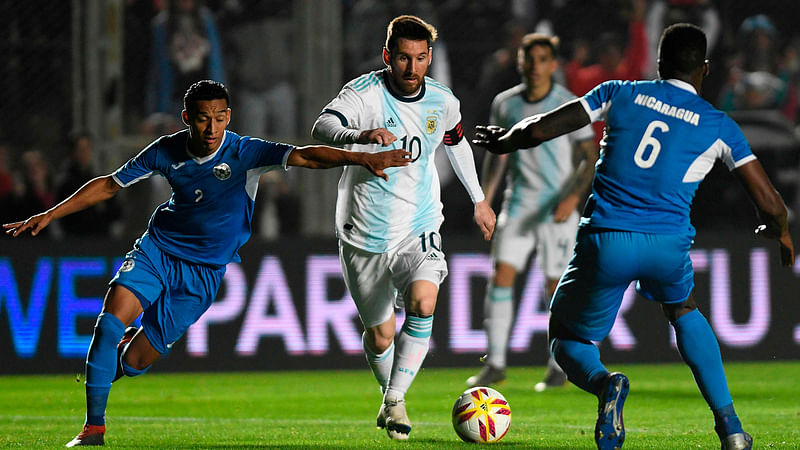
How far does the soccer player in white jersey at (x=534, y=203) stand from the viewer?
1001cm

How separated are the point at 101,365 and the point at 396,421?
1502 millimetres

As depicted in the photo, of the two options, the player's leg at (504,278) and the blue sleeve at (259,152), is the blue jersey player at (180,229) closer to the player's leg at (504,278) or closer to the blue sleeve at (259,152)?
the blue sleeve at (259,152)

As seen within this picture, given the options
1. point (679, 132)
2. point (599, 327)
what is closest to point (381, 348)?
point (599, 327)

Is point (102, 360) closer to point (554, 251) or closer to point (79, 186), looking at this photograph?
point (554, 251)

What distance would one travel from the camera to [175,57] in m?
12.5

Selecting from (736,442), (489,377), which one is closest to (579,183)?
(489,377)

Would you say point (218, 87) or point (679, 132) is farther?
point (218, 87)

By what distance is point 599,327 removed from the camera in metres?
5.91

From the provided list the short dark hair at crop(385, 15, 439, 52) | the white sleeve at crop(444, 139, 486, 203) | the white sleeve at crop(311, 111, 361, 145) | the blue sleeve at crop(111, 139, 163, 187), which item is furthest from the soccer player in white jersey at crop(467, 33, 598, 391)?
the blue sleeve at crop(111, 139, 163, 187)

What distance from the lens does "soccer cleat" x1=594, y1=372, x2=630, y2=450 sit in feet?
17.9

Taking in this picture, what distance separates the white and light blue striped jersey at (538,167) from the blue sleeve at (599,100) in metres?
4.22

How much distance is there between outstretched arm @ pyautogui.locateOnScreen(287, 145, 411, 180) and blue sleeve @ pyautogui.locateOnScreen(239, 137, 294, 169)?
0.14 meters

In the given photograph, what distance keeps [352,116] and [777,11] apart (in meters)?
8.17

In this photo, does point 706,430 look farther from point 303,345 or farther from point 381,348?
point 303,345
